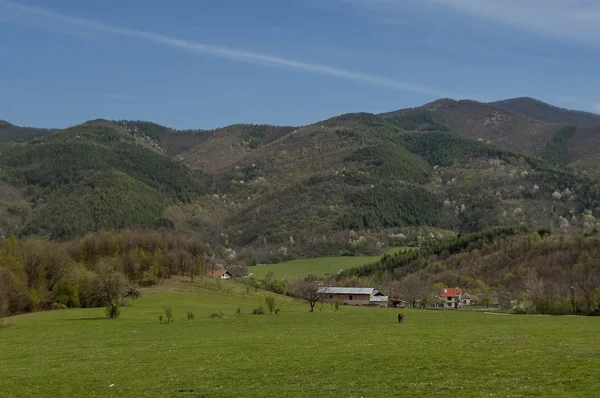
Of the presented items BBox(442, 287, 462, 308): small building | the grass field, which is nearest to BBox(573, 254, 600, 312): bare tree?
BBox(442, 287, 462, 308): small building

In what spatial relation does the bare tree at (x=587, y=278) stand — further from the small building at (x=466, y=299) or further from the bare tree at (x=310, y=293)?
the bare tree at (x=310, y=293)

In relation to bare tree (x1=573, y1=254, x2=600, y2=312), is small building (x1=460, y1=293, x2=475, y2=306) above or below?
below

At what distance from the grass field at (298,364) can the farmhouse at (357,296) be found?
Result: 113 metres

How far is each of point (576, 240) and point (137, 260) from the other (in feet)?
425

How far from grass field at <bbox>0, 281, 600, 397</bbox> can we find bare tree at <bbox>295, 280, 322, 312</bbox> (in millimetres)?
49515

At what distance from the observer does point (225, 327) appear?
197 ft

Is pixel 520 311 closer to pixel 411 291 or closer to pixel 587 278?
pixel 587 278

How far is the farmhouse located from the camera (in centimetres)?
16500

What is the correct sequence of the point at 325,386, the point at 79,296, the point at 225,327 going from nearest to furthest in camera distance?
the point at 325,386 < the point at 225,327 < the point at 79,296

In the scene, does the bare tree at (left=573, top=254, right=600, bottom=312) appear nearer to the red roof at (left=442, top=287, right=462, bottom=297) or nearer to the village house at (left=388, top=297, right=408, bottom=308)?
the red roof at (left=442, top=287, right=462, bottom=297)

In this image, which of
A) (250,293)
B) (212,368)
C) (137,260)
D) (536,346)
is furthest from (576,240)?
(212,368)

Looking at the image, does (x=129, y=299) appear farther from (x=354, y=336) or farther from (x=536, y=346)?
(x=536, y=346)

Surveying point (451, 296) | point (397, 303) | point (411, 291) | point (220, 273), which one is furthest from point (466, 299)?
point (220, 273)

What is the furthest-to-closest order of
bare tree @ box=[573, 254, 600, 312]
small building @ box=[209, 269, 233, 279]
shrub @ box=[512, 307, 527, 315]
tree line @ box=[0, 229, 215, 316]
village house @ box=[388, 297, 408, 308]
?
small building @ box=[209, 269, 233, 279], village house @ box=[388, 297, 408, 308], shrub @ box=[512, 307, 527, 315], bare tree @ box=[573, 254, 600, 312], tree line @ box=[0, 229, 215, 316]
